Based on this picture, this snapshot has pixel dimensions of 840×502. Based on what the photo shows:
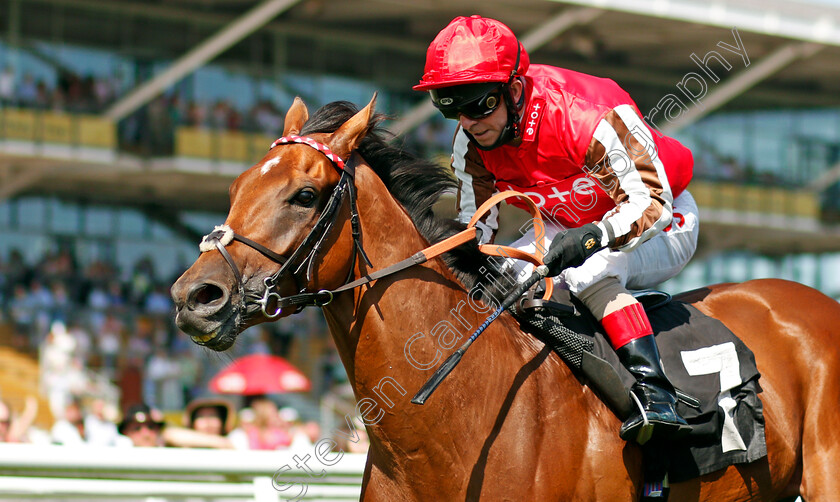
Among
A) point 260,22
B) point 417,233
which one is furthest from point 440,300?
point 260,22

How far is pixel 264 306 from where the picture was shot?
7.77 feet

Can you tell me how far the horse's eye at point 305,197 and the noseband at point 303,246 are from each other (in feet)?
0.16

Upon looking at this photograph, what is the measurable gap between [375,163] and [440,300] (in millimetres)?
476

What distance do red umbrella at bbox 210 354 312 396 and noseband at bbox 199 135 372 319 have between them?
5.55 metres

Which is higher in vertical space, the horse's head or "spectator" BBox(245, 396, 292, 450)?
the horse's head

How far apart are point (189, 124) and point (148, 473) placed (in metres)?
12.0

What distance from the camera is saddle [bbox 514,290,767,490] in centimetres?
274

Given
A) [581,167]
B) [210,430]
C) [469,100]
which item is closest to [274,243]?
[469,100]

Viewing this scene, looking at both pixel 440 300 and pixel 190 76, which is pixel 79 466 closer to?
pixel 440 300

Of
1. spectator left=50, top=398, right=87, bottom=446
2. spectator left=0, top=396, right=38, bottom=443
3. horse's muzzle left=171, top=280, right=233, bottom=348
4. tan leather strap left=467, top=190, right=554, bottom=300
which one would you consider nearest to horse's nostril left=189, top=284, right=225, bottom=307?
horse's muzzle left=171, top=280, right=233, bottom=348

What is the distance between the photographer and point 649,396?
2650 mm

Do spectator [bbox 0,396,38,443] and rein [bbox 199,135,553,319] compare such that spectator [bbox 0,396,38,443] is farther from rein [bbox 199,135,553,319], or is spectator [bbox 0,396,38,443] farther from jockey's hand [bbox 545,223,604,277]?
jockey's hand [bbox 545,223,604,277]

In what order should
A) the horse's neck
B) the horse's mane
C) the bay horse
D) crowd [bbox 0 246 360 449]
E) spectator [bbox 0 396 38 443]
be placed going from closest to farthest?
the bay horse < the horse's neck < the horse's mane < spectator [bbox 0 396 38 443] < crowd [bbox 0 246 360 449]

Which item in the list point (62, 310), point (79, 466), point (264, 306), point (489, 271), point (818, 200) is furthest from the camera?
point (818, 200)
